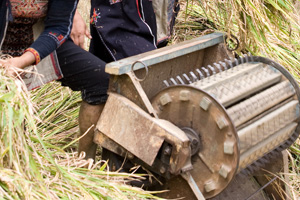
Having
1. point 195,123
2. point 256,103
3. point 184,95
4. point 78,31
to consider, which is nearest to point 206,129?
point 195,123

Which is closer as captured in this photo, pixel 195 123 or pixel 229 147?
pixel 229 147

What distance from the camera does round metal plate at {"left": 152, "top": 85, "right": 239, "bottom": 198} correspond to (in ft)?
7.57

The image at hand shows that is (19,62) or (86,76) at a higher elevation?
(19,62)

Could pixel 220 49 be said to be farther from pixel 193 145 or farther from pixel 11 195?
pixel 11 195

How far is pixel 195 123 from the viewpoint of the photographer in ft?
7.94

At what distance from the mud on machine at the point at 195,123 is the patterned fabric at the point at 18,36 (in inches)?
18.2

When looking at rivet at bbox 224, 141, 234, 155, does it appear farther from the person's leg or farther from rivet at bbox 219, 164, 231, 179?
the person's leg

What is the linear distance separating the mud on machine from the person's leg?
0.67 ft

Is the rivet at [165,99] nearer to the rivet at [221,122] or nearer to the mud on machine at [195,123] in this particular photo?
the mud on machine at [195,123]

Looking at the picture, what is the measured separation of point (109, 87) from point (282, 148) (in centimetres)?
96

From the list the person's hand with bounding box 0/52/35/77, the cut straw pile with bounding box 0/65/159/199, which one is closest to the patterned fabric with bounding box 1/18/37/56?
the person's hand with bounding box 0/52/35/77

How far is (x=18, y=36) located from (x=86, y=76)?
38 cm

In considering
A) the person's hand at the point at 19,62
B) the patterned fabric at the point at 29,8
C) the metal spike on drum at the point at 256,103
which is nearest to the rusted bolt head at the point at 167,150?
the metal spike on drum at the point at 256,103

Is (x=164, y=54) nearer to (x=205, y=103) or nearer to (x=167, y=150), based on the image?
(x=205, y=103)
